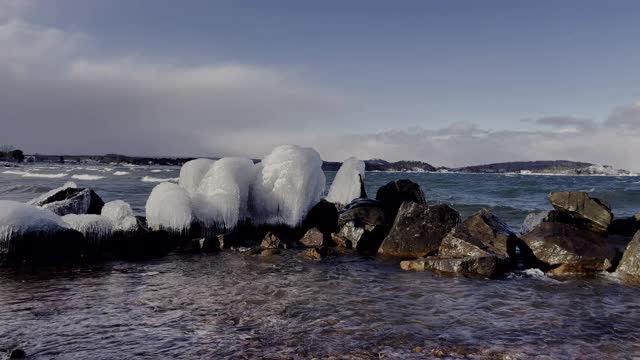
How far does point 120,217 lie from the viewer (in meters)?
16.0

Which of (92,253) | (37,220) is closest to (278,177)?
(92,253)

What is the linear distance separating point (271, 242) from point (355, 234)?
A: 2628 mm

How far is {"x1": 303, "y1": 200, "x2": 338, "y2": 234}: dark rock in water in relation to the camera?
18.0 metres

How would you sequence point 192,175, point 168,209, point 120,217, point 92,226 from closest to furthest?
point 92,226 → point 120,217 → point 168,209 → point 192,175

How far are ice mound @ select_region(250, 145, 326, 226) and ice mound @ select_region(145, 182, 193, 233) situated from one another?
8.04 feet

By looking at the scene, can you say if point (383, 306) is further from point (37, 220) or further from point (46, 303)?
point (37, 220)

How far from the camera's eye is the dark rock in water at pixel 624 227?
17.5 m

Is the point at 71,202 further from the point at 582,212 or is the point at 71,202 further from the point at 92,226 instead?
the point at 582,212

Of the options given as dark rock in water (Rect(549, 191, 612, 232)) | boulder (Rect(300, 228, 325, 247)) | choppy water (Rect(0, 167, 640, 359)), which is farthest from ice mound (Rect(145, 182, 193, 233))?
dark rock in water (Rect(549, 191, 612, 232))

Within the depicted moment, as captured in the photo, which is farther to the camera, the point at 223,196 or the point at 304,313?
the point at 223,196

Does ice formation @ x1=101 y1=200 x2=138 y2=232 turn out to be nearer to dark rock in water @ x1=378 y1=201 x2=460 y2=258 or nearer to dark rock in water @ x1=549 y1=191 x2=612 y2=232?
dark rock in water @ x1=378 y1=201 x2=460 y2=258

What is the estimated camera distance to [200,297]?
33.2 feet

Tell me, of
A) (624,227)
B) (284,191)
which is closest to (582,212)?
(624,227)

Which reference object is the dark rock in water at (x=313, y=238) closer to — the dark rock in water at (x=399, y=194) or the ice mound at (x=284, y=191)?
the ice mound at (x=284, y=191)
